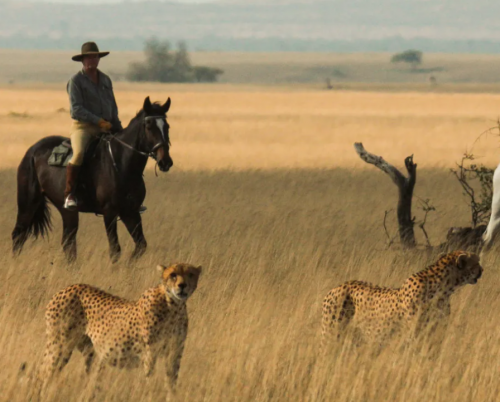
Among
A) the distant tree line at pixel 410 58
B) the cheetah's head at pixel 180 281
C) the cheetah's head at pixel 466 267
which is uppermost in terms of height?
the distant tree line at pixel 410 58

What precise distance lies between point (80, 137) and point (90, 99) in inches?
15.4

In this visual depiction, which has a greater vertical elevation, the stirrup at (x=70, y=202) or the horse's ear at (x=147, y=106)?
the horse's ear at (x=147, y=106)

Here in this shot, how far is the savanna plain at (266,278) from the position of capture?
6.21 m

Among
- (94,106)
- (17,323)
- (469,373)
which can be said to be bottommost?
(17,323)

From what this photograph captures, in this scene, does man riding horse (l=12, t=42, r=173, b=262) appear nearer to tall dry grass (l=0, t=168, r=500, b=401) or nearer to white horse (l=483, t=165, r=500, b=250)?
tall dry grass (l=0, t=168, r=500, b=401)

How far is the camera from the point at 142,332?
575 cm

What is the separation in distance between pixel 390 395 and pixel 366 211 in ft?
32.4

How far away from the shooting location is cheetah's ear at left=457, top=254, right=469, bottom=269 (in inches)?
249

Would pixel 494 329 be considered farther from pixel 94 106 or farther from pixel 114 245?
pixel 94 106

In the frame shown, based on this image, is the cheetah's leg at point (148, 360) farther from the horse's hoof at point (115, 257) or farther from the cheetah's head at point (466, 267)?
the horse's hoof at point (115, 257)

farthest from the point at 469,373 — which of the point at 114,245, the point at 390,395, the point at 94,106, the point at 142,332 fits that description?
the point at 94,106

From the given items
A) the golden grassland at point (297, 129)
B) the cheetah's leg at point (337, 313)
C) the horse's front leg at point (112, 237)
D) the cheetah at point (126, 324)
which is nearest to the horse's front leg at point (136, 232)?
the horse's front leg at point (112, 237)

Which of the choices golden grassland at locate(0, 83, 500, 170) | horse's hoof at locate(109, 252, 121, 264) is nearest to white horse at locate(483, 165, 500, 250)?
horse's hoof at locate(109, 252, 121, 264)

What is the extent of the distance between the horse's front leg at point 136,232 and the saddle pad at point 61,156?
85cm
